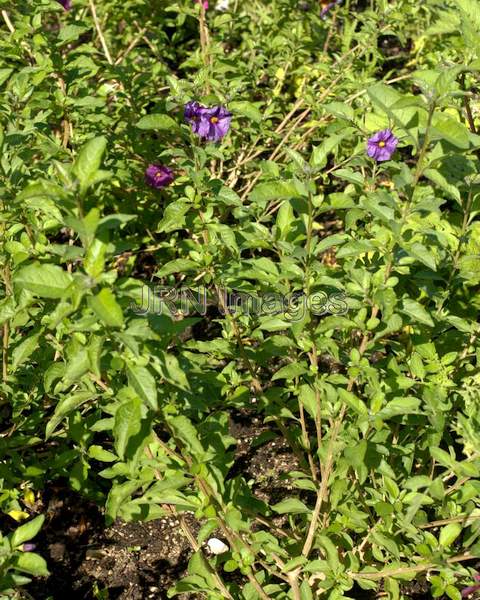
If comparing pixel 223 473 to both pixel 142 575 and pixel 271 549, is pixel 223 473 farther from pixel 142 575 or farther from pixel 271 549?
pixel 142 575

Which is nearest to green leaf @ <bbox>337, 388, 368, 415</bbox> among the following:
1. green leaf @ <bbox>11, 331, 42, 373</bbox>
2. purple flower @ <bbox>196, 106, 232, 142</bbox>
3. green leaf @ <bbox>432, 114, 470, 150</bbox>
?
green leaf @ <bbox>432, 114, 470, 150</bbox>

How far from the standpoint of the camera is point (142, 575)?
2332mm

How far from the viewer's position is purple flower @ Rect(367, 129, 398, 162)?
2.04 meters

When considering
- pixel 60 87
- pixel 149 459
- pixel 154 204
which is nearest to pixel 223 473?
pixel 149 459

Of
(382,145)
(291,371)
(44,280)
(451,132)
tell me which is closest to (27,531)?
(44,280)

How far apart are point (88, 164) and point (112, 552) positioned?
5.30 ft

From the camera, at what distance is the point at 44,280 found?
1300 mm

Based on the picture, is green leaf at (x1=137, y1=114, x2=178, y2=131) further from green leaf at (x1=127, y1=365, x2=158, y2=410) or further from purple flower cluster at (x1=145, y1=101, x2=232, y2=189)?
green leaf at (x1=127, y1=365, x2=158, y2=410)

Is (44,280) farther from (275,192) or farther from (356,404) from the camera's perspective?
(356,404)

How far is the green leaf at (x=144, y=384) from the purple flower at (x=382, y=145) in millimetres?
1077

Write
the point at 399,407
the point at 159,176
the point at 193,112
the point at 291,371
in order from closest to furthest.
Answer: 1. the point at 399,407
2. the point at 291,371
3. the point at 193,112
4. the point at 159,176

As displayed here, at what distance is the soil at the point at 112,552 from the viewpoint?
7.48 ft

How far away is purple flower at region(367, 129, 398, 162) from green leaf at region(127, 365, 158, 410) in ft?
3.53

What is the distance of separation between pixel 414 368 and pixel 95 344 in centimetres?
85
